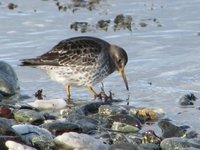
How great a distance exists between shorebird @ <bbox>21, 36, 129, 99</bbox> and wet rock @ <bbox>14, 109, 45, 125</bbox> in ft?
4.26

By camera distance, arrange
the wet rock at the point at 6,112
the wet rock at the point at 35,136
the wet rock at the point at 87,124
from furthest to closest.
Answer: the wet rock at the point at 6,112
the wet rock at the point at 87,124
the wet rock at the point at 35,136

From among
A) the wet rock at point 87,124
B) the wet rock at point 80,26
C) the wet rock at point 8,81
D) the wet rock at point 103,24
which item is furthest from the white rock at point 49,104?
the wet rock at point 103,24

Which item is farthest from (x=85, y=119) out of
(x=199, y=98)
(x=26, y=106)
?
(x=199, y=98)

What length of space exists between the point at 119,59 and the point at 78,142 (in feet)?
11.2

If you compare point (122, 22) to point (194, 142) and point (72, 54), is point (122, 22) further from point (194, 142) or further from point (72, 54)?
point (194, 142)

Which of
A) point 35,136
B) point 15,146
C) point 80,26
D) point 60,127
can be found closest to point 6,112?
point 60,127

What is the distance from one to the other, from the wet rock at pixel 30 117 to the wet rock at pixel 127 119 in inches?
33.9

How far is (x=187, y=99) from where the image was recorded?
36.8ft

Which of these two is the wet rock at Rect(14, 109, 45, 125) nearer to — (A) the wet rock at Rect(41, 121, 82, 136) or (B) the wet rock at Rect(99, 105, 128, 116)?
(A) the wet rock at Rect(41, 121, 82, 136)

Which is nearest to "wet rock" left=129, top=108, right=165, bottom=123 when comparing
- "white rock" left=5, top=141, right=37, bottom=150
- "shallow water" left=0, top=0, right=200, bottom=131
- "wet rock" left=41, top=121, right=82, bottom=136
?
"shallow water" left=0, top=0, right=200, bottom=131

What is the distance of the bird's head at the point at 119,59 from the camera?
1201 cm

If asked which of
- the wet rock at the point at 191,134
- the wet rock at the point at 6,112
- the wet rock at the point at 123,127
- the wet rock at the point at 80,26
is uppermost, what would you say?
the wet rock at the point at 80,26

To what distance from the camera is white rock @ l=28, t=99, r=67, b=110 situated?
1091cm

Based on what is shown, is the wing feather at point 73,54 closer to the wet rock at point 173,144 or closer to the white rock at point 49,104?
the white rock at point 49,104
